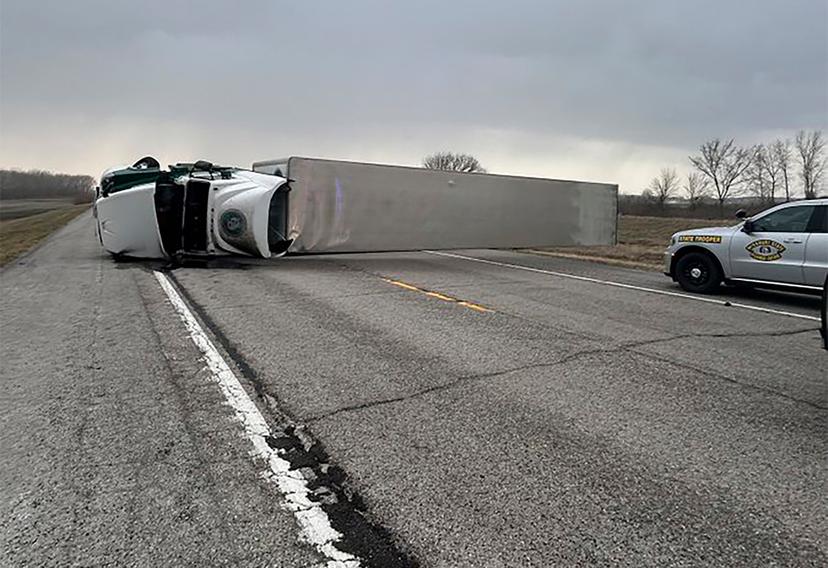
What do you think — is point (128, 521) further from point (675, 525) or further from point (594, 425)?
point (594, 425)

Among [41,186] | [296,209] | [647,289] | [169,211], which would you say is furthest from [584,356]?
[41,186]

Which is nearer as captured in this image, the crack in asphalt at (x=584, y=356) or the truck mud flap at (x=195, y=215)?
the crack in asphalt at (x=584, y=356)

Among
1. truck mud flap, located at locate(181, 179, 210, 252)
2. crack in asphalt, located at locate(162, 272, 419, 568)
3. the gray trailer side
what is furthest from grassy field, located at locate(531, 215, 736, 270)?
crack in asphalt, located at locate(162, 272, 419, 568)

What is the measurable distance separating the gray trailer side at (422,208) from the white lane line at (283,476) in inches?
373

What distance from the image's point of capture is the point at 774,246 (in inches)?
400

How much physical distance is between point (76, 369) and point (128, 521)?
3.24 meters

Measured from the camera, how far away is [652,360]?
6.14 m

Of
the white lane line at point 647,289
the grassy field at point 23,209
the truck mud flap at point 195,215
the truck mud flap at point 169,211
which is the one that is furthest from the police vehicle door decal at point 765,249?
the grassy field at point 23,209

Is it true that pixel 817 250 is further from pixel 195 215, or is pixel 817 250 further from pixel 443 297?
pixel 195 215

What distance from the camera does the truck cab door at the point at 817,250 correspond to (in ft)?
31.3

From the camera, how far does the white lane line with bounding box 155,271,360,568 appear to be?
2.79m

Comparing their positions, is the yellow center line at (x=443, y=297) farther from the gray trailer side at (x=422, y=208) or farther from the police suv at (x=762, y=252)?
the police suv at (x=762, y=252)

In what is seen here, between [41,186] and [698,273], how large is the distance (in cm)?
13550

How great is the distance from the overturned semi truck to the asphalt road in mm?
6093
